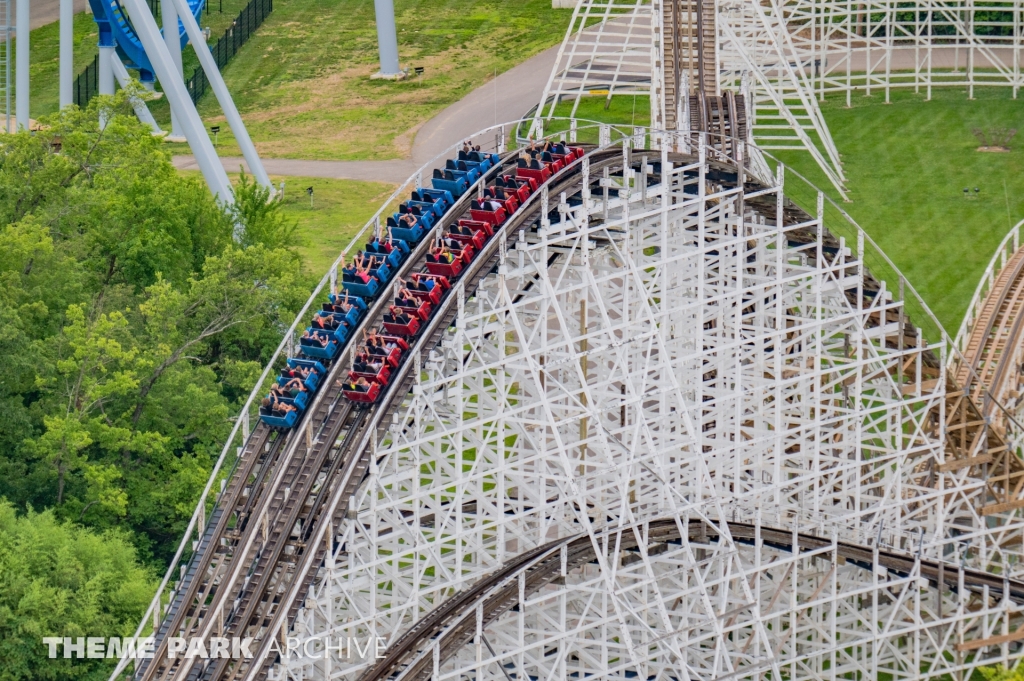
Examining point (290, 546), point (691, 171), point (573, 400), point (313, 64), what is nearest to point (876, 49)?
point (313, 64)

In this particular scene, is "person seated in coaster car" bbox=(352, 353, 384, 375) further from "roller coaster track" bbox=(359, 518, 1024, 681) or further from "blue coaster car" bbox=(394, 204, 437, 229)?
"blue coaster car" bbox=(394, 204, 437, 229)

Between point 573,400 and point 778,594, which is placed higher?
point 573,400

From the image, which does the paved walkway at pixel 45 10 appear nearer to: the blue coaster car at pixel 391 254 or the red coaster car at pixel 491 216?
the blue coaster car at pixel 391 254

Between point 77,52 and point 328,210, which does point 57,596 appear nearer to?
point 328,210

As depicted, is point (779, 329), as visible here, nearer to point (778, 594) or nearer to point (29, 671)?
point (778, 594)

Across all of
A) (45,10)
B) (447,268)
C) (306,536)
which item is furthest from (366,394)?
(45,10)
